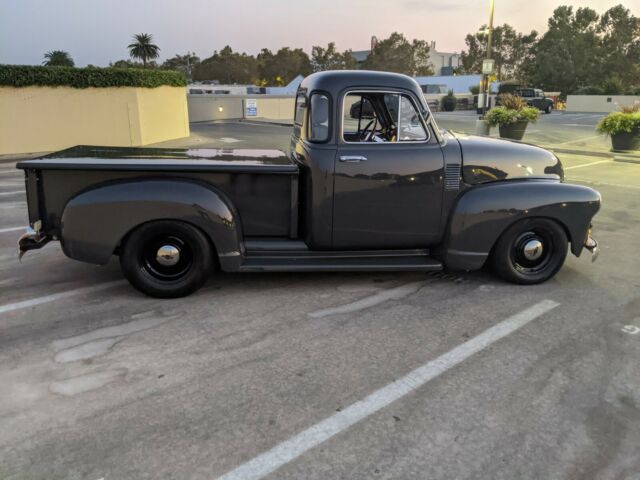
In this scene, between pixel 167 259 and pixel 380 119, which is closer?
pixel 167 259

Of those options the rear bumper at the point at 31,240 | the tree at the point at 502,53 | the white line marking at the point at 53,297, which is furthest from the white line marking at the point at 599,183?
the tree at the point at 502,53

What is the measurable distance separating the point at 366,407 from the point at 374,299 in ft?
5.72

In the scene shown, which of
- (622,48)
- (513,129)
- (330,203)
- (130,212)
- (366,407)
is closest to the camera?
(366,407)

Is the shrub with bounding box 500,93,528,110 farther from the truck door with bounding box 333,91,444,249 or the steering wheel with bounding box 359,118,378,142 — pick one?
the truck door with bounding box 333,91,444,249

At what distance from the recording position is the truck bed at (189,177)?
4375mm

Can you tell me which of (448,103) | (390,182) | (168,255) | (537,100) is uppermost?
(537,100)

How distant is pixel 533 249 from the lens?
16.8 feet

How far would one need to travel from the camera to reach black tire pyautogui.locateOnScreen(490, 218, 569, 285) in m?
5.03

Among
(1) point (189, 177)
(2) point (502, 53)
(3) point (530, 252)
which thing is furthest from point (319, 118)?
(2) point (502, 53)

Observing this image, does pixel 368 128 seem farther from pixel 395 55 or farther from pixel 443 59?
pixel 443 59

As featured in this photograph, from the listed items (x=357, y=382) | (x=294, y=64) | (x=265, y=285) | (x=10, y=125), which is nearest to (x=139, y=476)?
(x=357, y=382)

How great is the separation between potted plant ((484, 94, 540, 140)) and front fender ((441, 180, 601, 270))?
1378 cm

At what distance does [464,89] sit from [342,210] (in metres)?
72.3

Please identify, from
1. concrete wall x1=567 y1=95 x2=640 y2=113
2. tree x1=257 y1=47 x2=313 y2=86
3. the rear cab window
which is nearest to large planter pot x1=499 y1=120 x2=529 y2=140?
the rear cab window
